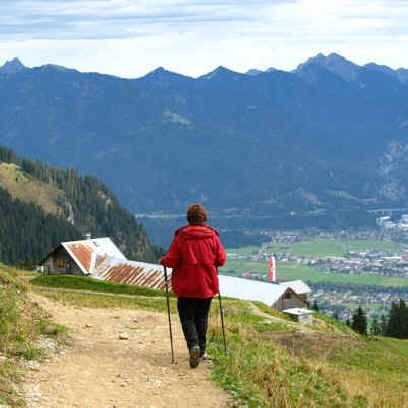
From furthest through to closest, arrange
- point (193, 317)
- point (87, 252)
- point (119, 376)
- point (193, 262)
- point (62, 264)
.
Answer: point (62, 264), point (87, 252), point (193, 317), point (193, 262), point (119, 376)

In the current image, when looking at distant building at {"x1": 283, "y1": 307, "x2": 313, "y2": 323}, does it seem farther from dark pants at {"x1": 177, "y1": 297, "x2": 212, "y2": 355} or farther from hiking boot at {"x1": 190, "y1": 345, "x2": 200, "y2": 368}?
hiking boot at {"x1": 190, "y1": 345, "x2": 200, "y2": 368}

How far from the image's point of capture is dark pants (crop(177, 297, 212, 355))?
588 inches

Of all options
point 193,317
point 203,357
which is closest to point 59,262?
point 203,357

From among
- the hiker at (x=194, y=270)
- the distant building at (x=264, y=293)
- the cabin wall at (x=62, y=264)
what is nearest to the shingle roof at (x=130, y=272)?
the cabin wall at (x=62, y=264)

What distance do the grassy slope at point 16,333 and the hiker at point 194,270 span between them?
3144mm

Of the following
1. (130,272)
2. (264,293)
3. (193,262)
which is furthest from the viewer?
(130,272)

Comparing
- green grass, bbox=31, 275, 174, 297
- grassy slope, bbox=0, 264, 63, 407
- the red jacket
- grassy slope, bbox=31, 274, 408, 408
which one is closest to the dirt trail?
grassy slope, bbox=0, 264, 63, 407

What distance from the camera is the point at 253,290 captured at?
63.1m

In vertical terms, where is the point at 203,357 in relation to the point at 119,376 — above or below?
above

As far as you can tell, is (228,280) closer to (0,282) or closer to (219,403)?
(0,282)

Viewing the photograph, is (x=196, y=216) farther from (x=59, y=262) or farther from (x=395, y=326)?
(x=395, y=326)

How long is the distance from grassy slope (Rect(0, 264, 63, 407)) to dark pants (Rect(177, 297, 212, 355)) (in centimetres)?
304

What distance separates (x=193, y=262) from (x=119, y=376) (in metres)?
2.71

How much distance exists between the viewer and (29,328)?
1661cm
